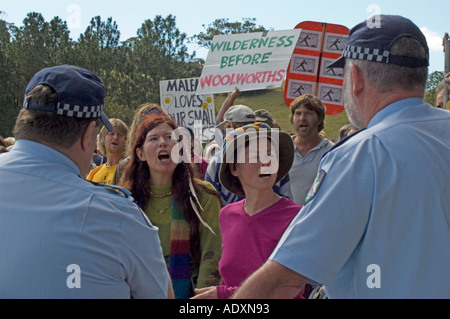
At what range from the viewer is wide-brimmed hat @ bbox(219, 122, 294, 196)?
10.9ft

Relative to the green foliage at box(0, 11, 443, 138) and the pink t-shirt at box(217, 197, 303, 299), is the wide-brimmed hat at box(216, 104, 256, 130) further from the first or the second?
the green foliage at box(0, 11, 443, 138)

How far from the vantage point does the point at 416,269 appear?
1760mm

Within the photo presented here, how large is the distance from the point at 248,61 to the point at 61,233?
250 inches

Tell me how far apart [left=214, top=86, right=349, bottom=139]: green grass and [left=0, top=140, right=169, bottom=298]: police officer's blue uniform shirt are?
31.2 m

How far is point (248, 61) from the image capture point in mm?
7945

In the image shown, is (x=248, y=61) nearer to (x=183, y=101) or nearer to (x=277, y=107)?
(x=183, y=101)

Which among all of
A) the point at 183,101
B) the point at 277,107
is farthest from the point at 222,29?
the point at 183,101

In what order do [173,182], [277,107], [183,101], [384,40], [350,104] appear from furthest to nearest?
[277,107] < [183,101] < [173,182] < [350,104] < [384,40]

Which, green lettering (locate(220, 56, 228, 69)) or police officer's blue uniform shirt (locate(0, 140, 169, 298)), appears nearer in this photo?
police officer's blue uniform shirt (locate(0, 140, 169, 298))

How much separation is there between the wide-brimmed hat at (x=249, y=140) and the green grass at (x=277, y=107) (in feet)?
96.8

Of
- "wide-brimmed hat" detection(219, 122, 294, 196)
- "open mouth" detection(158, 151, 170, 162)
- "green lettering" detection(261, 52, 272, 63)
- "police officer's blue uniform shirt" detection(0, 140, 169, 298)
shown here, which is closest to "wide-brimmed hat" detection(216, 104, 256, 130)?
"green lettering" detection(261, 52, 272, 63)

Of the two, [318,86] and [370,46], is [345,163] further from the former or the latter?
[318,86]

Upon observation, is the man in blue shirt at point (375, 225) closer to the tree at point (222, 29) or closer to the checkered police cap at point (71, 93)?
the checkered police cap at point (71, 93)

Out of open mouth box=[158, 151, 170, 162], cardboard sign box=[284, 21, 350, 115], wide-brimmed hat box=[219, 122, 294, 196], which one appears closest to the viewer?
wide-brimmed hat box=[219, 122, 294, 196]
